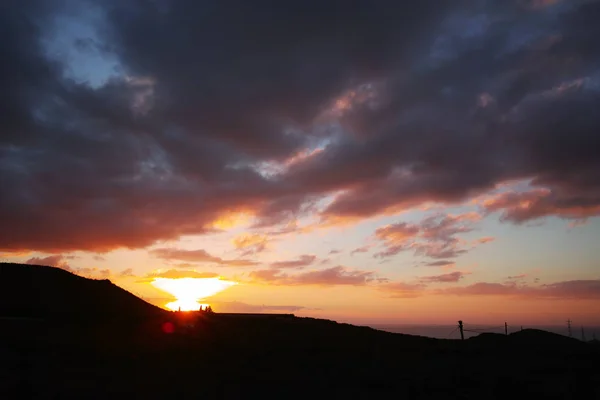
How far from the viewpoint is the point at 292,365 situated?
32.7 metres

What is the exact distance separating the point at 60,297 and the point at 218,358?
55.1ft

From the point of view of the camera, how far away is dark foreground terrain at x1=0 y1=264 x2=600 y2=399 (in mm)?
26031

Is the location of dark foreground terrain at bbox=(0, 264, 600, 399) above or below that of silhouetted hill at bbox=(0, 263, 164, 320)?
below

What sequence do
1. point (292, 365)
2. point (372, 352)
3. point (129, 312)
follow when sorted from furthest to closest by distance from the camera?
point (129, 312) < point (372, 352) < point (292, 365)

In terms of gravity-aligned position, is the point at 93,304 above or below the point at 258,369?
above

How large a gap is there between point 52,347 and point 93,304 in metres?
10.3

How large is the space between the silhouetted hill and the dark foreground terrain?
9 cm

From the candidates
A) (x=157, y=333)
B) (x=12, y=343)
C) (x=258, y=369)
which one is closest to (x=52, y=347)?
(x=12, y=343)

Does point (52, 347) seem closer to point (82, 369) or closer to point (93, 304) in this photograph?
point (82, 369)

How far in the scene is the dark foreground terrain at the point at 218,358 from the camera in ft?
85.4

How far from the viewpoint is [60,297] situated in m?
40.8

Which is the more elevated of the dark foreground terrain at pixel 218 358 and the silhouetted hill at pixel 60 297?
the silhouetted hill at pixel 60 297

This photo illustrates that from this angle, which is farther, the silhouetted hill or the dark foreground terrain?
the silhouetted hill

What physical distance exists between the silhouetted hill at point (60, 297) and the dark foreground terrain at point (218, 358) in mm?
85
